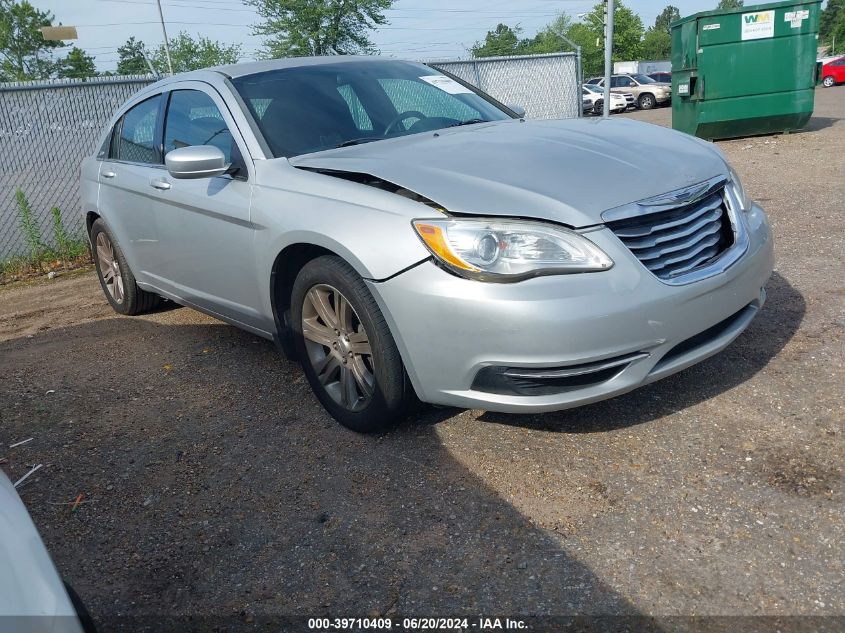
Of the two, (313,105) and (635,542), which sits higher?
(313,105)

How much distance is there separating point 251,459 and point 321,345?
1.97 feet

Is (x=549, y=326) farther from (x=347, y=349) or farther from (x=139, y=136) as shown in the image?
(x=139, y=136)

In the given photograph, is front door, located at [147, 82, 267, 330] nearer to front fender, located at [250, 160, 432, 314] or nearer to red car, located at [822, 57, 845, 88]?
front fender, located at [250, 160, 432, 314]

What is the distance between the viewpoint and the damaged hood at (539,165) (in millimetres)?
2967

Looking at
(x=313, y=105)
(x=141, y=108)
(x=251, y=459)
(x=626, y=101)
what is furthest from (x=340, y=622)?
(x=626, y=101)

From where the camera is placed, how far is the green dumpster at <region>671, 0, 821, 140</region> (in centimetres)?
1259

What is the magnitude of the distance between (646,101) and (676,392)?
30214 mm

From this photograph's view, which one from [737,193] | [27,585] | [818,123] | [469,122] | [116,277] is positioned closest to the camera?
[27,585]

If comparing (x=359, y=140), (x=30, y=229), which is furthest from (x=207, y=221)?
(x=30, y=229)

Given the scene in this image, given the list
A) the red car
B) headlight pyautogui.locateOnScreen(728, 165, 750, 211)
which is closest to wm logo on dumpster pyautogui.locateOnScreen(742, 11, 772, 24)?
headlight pyautogui.locateOnScreen(728, 165, 750, 211)

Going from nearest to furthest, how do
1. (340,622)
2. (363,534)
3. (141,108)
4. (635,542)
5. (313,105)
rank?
(340,622) → (635,542) → (363,534) → (313,105) → (141,108)

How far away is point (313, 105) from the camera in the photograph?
13.5 ft

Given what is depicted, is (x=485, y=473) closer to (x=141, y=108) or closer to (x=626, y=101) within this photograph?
(x=141, y=108)

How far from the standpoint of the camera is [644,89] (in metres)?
31.3
